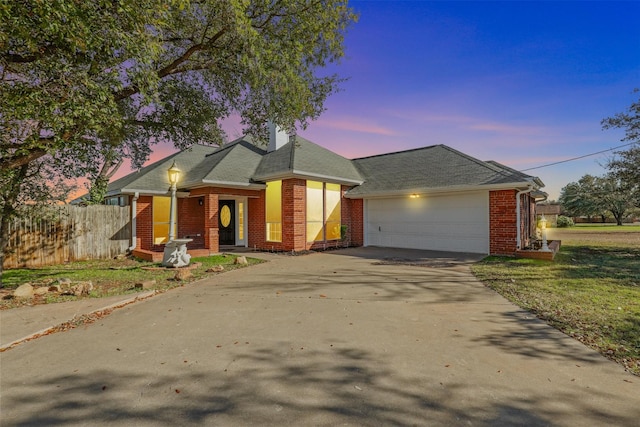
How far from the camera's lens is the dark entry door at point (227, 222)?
14820mm

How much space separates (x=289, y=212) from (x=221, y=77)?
5666 mm

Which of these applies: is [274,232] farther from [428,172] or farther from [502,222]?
[502,222]

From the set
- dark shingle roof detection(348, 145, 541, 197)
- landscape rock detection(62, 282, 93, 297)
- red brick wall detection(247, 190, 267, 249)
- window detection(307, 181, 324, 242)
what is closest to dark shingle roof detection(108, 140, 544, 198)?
dark shingle roof detection(348, 145, 541, 197)

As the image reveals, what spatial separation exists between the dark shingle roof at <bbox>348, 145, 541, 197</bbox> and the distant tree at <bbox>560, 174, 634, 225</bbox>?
4.75m

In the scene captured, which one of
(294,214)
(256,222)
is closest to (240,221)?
(256,222)

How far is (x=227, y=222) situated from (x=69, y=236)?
5935mm

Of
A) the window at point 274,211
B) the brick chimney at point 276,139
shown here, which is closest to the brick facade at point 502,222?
the window at point 274,211

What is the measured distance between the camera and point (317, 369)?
122 inches

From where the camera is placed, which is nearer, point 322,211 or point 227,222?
point 322,211

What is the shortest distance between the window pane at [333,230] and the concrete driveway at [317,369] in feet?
28.1

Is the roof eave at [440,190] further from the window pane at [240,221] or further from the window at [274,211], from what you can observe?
the window pane at [240,221]

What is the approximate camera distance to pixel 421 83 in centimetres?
1158

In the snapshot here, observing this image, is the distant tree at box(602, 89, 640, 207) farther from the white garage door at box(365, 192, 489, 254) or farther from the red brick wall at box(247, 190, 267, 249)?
the red brick wall at box(247, 190, 267, 249)

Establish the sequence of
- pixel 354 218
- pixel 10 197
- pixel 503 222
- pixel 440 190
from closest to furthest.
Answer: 1. pixel 10 197
2. pixel 503 222
3. pixel 440 190
4. pixel 354 218
